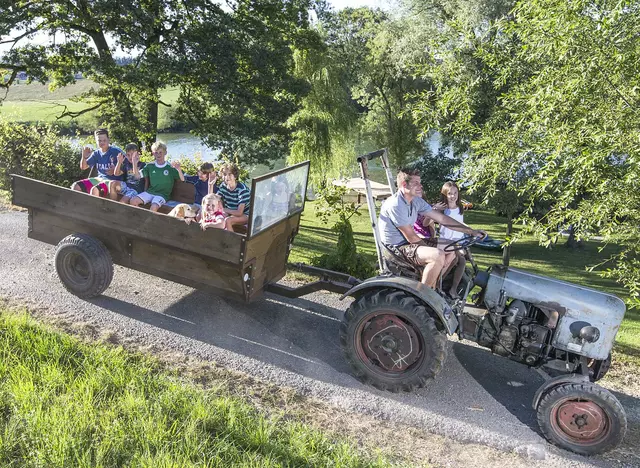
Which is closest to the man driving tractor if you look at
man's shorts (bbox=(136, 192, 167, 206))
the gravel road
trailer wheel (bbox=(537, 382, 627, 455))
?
the gravel road

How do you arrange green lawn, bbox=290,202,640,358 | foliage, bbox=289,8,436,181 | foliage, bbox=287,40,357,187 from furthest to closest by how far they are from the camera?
foliage, bbox=289,8,436,181
foliage, bbox=287,40,357,187
green lawn, bbox=290,202,640,358

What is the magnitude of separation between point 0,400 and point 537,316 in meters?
4.60

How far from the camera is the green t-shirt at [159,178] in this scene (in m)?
7.11

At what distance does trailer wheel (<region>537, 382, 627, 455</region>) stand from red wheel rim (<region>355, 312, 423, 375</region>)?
3.80ft

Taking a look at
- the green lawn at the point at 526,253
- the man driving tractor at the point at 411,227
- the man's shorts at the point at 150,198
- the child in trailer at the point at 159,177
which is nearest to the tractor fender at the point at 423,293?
the man driving tractor at the point at 411,227

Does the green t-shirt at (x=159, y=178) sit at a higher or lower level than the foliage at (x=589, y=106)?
lower

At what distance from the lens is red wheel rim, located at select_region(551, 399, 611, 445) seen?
414 cm

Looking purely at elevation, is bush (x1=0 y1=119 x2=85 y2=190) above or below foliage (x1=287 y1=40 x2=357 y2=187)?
below

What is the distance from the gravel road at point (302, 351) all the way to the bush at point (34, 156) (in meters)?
5.67

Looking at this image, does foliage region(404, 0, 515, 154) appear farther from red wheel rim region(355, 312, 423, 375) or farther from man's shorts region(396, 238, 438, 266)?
red wheel rim region(355, 312, 423, 375)

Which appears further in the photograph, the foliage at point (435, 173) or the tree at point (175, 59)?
the foliage at point (435, 173)

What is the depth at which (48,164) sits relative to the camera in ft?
41.3

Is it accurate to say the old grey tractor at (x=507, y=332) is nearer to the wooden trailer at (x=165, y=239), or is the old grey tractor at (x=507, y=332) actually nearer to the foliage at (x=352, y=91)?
the wooden trailer at (x=165, y=239)

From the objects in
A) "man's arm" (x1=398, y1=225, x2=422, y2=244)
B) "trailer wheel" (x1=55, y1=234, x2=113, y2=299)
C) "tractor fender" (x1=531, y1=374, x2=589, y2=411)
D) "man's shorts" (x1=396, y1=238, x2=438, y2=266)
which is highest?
"man's arm" (x1=398, y1=225, x2=422, y2=244)
